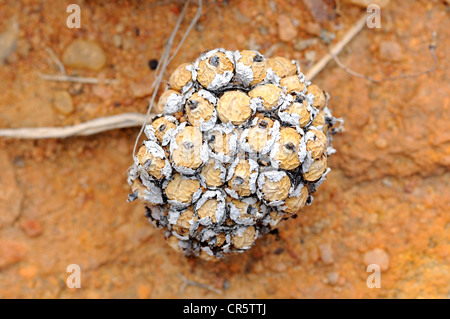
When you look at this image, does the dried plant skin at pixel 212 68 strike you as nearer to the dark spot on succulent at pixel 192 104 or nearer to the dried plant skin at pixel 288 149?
the dark spot on succulent at pixel 192 104

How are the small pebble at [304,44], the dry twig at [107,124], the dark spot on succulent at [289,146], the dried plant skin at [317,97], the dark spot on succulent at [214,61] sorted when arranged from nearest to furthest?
the dark spot on succulent at [289,146] → the dark spot on succulent at [214,61] → the dried plant skin at [317,97] → the dry twig at [107,124] → the small pebble at [304,44]

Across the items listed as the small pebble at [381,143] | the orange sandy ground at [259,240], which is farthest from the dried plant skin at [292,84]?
the small pebble at [381,143]

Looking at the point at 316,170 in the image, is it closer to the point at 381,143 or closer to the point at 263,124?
the point at 263,124

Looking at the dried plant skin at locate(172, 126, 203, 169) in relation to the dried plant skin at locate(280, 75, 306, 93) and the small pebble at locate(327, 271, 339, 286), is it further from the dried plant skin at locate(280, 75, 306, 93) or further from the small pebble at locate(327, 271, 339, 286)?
the small pebble at locate(327, 271, 339, 286)

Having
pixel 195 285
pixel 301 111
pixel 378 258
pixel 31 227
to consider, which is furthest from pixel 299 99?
pixel 31 227

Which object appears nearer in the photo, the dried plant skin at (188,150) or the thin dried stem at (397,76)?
the dried plant skin at (188,150)

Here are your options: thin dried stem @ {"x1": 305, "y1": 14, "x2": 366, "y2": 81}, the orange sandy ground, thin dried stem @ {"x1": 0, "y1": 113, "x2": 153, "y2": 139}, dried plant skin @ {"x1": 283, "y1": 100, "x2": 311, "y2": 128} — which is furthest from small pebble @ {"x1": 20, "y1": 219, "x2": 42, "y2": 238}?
thin dried stem @ {"x1": 305, "y1": 14, "x2": 366, "y2": 81}

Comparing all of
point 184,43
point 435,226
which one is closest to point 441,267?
point 435,226
